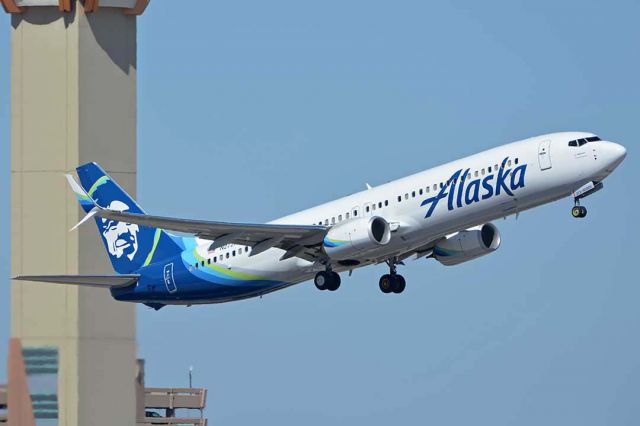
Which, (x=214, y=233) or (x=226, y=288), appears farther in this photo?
(x=226, y=288)

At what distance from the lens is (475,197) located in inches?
1743

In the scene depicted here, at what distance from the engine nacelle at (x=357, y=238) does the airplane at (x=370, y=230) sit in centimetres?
3

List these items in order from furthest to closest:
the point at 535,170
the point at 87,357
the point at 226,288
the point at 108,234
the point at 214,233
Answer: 1. the point at 87,357
2. the point at 108,234
3. the point at 226,288
4. the point at 214,233
5. the point at 535,170

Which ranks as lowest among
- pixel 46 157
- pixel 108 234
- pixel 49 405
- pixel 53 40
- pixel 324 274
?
pixel 49 405

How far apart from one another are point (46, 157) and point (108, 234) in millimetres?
15625

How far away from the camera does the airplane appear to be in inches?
1734

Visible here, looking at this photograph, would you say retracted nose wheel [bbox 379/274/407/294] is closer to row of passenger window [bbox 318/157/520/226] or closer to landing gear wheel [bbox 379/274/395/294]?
landing gear wheel [bbox 379/274/395/294]

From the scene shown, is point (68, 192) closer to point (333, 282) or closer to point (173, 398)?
point (173, 398)

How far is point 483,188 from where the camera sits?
145ft

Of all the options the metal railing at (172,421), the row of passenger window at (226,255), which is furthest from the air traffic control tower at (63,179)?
the row of passenger window at (226,255)

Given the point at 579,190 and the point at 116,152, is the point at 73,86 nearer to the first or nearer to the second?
the point at 116,152

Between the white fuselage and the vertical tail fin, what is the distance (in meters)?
9.43

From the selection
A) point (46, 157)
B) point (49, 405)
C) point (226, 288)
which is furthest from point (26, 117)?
point (49, 405)

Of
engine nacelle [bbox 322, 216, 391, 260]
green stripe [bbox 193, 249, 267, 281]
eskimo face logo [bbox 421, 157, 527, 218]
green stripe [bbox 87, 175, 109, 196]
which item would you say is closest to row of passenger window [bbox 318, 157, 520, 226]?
eskimo face logo [bbox 421, 157, 527, 218]
